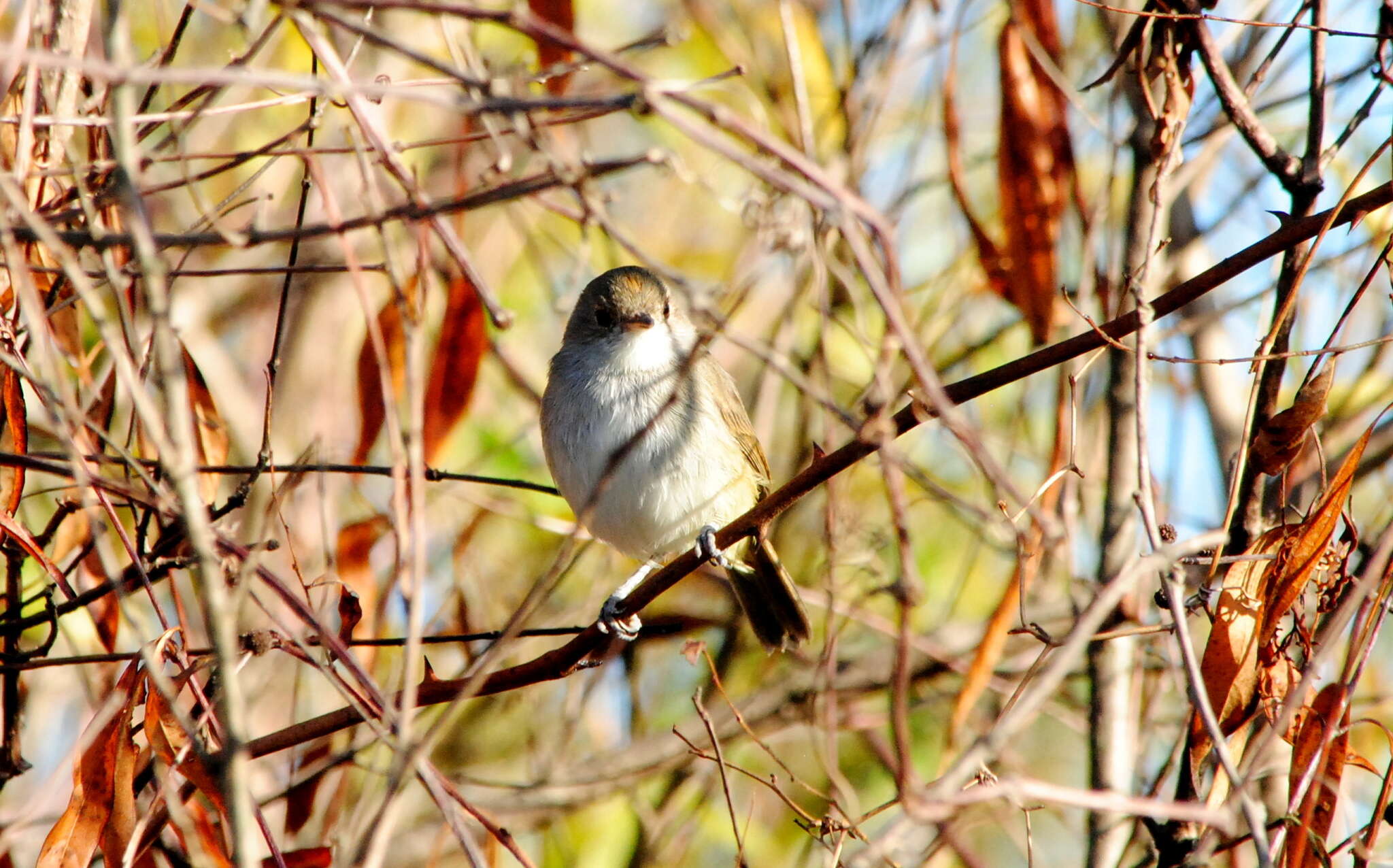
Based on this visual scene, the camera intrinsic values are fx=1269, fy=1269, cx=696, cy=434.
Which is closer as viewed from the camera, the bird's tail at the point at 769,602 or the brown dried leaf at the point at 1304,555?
the brown dried leaf at the point at 1304,555

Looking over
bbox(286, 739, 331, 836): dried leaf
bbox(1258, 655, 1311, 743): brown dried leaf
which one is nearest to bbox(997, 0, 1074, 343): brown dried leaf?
bbox(1258, 655, 1311, 743): brown dried leaf

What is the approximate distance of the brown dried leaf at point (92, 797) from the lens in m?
2.72

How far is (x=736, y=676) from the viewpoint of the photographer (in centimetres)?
642

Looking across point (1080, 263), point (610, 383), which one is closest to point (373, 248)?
point (610, 383)

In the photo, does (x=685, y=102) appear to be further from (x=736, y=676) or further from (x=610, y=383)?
Result: (x=736, y=676)

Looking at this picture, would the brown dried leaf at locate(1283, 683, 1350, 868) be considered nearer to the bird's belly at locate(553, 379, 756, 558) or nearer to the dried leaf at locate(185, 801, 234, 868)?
the dried leaf at locate(185, 801, 234, 868)

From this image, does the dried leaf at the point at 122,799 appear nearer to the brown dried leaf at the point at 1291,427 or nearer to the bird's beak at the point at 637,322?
the bird's beak at the point at 637,322

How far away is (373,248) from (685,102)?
5803mm

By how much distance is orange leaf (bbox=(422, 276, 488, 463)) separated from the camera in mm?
4305

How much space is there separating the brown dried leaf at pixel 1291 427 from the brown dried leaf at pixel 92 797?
8.58 ft

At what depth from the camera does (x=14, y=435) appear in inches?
117

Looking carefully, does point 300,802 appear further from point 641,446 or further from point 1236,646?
point 1236,646

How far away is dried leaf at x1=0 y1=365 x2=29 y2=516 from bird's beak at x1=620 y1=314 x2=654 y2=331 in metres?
2.27

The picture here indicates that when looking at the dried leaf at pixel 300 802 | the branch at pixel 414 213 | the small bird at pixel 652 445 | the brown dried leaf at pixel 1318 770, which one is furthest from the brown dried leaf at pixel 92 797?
the brown dried leaf at pixel 1318 770
